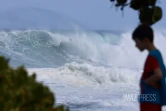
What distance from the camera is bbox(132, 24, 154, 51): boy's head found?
137 inches

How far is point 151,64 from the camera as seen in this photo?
3467mm

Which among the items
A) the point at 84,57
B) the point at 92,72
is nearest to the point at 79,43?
the point at 84,57

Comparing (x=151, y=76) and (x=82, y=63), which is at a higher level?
(x=82, y=63)

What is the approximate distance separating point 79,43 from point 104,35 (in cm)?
684

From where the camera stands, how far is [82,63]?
22688 mm

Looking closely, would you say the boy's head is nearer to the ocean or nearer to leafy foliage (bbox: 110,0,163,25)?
leafy foliage (bbox: 110,0,163,25)

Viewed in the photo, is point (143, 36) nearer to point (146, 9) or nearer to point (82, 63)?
point (146, 9)

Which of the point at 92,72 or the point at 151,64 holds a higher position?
the point at 92,72

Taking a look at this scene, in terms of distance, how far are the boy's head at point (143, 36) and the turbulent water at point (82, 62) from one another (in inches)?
290

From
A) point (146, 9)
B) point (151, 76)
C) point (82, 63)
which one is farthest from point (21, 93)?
point (82, 63)

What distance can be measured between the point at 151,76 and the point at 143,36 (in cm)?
28

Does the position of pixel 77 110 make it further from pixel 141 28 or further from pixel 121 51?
pixel 121 51

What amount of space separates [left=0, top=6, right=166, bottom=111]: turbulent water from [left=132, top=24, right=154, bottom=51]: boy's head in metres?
7.37

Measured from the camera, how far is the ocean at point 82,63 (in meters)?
13.4
